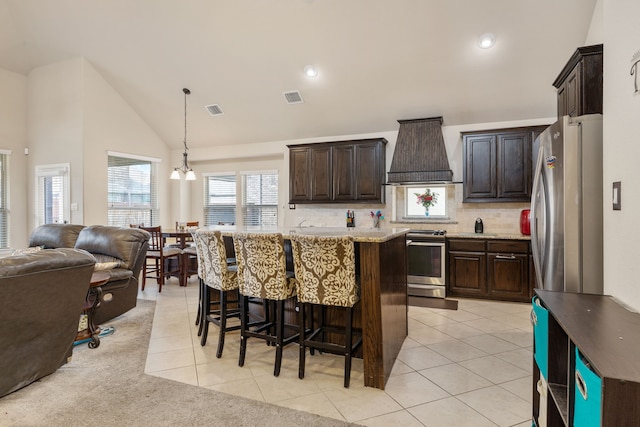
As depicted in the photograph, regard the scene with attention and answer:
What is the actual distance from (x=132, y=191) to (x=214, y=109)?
2.42 m

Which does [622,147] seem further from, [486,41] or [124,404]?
[124,404]

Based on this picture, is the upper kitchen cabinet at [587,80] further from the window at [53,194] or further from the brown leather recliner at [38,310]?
the window at [53,194]

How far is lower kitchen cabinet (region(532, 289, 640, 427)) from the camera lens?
0.83m

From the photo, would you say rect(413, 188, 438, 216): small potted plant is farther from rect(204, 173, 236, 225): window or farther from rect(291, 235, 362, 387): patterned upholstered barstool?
rect(204, 173, 236, 225): window

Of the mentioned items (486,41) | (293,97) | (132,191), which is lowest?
(132,191)

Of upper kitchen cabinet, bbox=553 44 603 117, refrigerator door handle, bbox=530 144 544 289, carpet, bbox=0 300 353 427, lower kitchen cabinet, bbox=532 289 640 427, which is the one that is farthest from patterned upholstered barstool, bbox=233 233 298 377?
upper kitchen cabinet, bbox=553 44 603 117

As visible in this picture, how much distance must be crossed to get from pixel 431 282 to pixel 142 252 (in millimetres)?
3951

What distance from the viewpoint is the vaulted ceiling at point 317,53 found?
405 centimetres

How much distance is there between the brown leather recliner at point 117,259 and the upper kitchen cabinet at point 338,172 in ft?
9.09

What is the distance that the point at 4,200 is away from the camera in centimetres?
625

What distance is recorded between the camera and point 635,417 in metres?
0.82

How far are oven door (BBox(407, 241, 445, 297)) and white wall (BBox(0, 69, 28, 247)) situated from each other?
695 cm

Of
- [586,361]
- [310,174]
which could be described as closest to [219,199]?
[310,174]

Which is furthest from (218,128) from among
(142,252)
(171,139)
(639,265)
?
(639,265)
